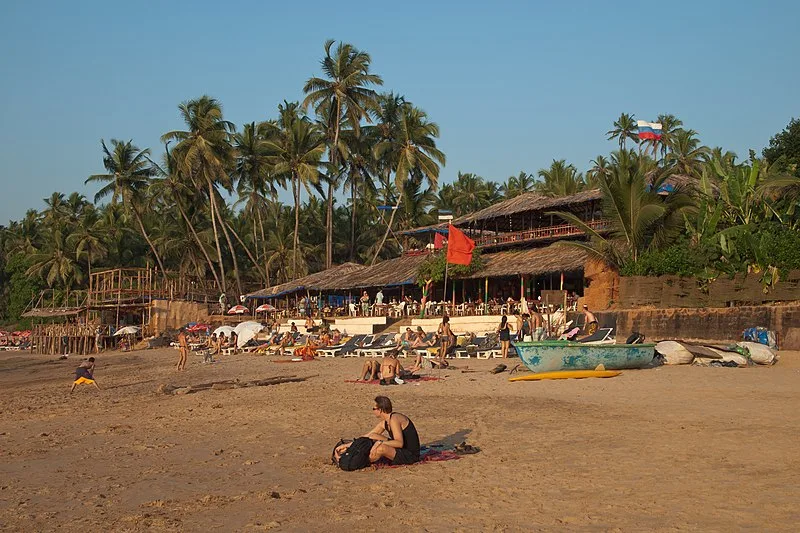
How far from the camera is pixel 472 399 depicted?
470 inches

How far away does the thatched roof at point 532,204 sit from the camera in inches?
1208

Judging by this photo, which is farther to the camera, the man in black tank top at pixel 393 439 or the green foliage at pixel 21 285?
the green foliage at pixel 21 285

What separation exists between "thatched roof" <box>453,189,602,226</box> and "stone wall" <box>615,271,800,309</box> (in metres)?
8.16

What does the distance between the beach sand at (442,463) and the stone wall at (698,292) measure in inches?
257

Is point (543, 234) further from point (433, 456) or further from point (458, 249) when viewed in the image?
point (433, 456)

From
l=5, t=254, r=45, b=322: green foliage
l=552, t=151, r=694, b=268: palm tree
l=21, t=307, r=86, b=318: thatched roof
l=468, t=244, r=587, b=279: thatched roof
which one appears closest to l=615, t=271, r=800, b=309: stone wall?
l=552, t=151, r=694, b=268: palm tree

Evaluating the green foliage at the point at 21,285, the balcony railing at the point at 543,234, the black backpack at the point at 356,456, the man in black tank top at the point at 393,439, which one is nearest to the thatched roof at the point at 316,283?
the balcony railing at the point at 543,234

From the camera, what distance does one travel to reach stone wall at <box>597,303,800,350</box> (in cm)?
1762

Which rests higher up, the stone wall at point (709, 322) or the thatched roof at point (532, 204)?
the thatched roof at point (532, 204)

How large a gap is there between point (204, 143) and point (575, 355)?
33159 mm

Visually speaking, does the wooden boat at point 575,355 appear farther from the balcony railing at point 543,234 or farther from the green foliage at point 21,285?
the green foliage at point 21,285

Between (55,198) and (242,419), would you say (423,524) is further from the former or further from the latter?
(55,198)

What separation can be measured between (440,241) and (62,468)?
26.9 m

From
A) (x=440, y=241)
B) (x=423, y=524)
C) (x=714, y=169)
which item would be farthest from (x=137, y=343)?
(x=423, y=524)
